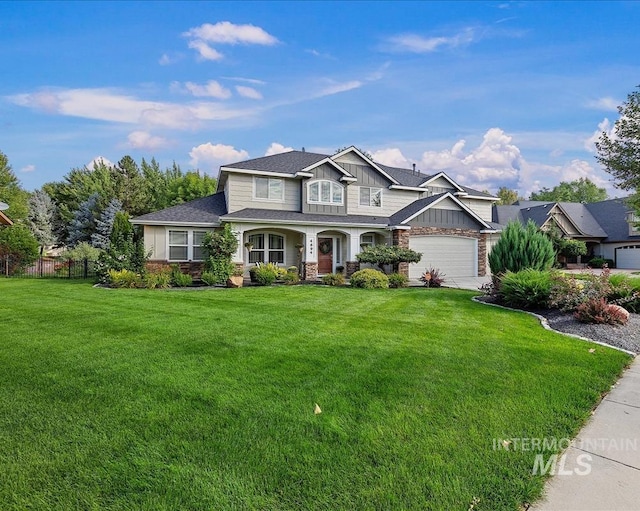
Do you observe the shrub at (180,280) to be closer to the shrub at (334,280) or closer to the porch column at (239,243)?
the porch column at (239,243)

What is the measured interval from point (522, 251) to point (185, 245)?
45.5ft

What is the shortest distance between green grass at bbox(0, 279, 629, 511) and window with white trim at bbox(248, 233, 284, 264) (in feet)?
37.4

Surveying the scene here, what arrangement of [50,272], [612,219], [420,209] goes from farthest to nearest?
[612,219] < [50,272] < [420,209]

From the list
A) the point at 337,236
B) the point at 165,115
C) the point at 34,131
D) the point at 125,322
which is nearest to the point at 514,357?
the point at 125,322

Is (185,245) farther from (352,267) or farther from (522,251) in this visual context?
(522,251)

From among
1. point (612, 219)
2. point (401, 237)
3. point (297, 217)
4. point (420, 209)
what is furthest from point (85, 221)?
point (612, 219)

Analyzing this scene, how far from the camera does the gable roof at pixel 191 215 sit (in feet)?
51.0

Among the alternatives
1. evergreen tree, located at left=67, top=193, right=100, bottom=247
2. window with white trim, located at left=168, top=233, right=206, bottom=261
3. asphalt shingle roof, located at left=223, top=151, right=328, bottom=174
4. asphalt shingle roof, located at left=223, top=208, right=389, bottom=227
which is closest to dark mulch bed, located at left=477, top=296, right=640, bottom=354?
asphalt shingle roof, located at left=223, top=208, right=389, bottom=227

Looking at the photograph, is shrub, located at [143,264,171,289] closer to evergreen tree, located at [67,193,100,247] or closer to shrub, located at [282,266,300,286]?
shrub, located at [282,266,300,286]

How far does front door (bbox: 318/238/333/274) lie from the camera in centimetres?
1872

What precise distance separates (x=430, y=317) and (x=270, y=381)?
4.94 m

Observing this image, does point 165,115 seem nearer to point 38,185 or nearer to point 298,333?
point 298,333

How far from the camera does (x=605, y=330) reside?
6480mm

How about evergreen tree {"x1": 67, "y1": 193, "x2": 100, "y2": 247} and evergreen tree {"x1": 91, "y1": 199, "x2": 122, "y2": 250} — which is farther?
evergreen tree {"x1": 67, "y1": 193, "x2": 100, "y2": 247}
